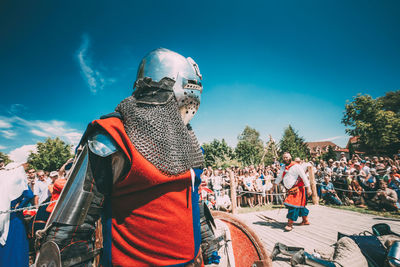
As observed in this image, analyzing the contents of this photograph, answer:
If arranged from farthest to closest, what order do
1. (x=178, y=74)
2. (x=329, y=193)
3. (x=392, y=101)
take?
(x=392, y=101) < (x=329, y=193) < (x=178, y=74)

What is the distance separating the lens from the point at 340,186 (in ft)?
28.3

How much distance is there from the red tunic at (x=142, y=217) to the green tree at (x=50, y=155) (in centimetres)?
3559

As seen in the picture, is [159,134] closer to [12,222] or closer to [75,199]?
[75,199]

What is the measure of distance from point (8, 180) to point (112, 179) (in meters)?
3.06

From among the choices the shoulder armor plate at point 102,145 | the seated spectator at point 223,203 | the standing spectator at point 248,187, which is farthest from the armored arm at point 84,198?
the standing spectator at point 248,187

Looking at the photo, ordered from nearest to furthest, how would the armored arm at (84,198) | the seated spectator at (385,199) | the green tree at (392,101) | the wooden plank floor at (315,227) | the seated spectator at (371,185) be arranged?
the armored arm at (84,198) < the wooden plank floor at (315,227) < the seated spectator at (385,199) < the seated spectator at (371,185) < the green tree at (392,101)

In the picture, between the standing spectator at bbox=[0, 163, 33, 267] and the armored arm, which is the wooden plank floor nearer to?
the armored arm

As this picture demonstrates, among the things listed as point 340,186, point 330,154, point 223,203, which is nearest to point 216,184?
point 223,203

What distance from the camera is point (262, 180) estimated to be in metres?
9.90

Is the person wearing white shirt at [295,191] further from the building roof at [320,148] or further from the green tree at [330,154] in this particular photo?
the green tree at [330,154]

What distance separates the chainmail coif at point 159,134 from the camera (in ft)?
3.37

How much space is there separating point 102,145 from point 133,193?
31 centimetres

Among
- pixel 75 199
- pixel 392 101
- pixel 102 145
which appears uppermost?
pixel 392 101

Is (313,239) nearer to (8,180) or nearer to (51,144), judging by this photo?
(8,180)
